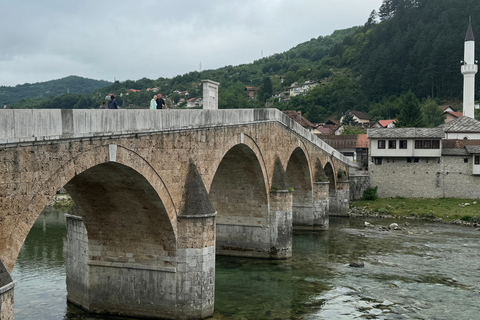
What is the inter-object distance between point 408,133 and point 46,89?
1099 inches

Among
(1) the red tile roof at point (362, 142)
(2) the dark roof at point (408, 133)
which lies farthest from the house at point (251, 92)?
(2) the dark roof at point (408, 133)

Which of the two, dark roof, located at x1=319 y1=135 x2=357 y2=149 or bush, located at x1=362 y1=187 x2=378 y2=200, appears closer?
bush, located at x1=362 y1=187 x2=378 y2=200

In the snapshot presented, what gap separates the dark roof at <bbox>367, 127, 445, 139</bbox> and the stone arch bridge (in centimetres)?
2025

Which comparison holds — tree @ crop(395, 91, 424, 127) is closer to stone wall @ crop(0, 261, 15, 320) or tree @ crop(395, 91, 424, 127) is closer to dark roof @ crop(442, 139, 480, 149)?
dark roof @ crop(442, 139, 480, 149)

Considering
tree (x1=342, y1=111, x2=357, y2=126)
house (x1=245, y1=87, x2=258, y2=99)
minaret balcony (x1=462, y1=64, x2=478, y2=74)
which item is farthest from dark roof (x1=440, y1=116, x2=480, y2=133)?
house (x1=245, y1=87, x2=258, y2=99)

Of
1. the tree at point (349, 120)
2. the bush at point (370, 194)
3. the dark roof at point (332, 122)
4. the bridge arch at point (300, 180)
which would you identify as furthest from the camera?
the dark roof at point (332, 122)

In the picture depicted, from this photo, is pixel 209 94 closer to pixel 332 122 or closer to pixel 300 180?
pixel 300 180

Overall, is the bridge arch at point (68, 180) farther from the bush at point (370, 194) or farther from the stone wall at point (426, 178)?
the stone wall at point (426, 178)

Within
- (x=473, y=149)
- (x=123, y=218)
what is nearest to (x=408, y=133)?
(x=473, y=149)

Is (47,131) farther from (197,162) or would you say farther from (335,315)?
(335,315)

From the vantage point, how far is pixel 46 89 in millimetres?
39094

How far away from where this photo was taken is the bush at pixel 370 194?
3650 cm

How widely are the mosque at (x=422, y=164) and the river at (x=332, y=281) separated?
10.1 meters

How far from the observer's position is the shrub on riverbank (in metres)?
30.9
